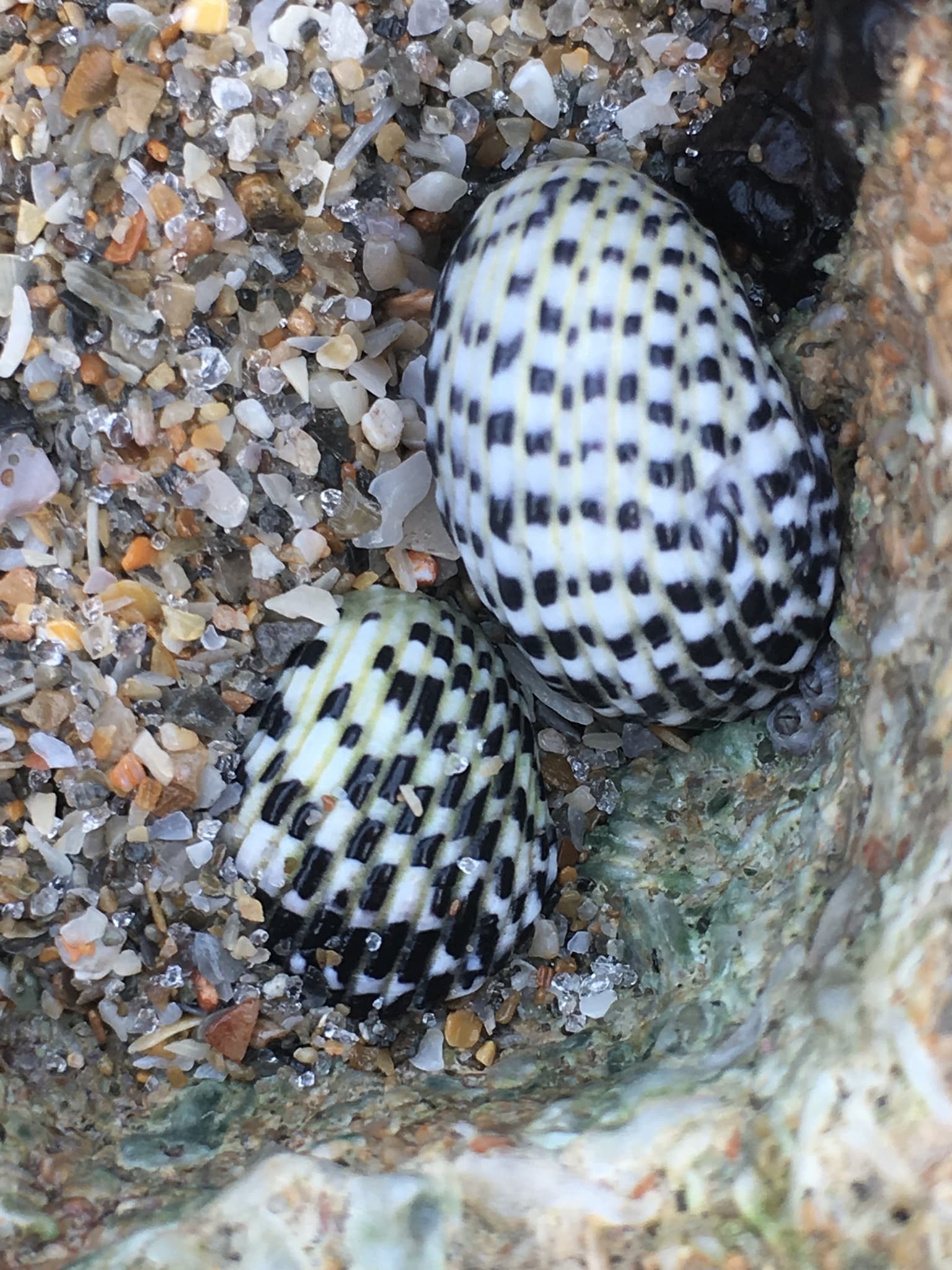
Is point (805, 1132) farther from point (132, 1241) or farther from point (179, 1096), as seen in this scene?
point (179, 1096)

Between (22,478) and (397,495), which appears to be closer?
(22,478)

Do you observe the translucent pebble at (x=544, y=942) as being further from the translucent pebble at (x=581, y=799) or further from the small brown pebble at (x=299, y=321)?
the small brown pebble at (x=299, y=321)

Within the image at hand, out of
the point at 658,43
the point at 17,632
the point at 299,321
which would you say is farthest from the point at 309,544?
the point at 658,43

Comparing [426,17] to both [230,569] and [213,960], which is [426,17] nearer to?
[230,569]

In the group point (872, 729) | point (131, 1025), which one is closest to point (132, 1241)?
point (131, 1025)

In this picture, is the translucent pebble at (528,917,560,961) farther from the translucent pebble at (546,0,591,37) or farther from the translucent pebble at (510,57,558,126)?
the translucent pebble at (546,0,591,37)
